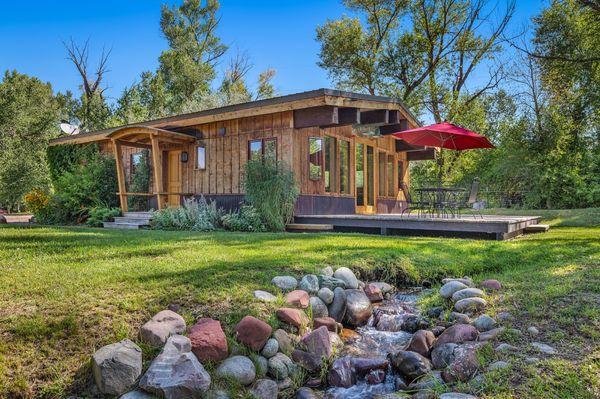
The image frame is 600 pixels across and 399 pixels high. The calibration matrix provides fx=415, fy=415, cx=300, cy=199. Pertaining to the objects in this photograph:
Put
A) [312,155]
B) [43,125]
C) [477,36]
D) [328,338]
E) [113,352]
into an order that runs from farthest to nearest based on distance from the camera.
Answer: [43,125] → [477,36] → [312,155] → [328,338] → [113,352]

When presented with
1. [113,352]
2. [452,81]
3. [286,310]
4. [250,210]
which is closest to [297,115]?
[250,210]

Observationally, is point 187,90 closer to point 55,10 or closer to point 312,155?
point 55,10

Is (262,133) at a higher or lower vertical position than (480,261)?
higher

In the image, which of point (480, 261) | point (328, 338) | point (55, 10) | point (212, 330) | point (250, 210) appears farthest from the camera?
point (55, 10)

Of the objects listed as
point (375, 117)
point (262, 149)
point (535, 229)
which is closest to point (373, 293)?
point (262, 149)

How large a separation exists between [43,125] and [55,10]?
26.4 feet

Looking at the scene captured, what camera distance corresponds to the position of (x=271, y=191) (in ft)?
29.8

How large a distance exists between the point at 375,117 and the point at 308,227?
364cm

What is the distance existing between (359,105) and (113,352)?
26.7 feet

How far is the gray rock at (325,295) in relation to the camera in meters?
3.91

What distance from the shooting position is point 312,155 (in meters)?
10.3

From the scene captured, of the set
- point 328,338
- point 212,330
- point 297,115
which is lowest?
point 328,338

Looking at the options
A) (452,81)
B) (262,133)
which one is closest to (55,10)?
(262,133)

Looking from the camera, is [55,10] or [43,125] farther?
[43,125]
